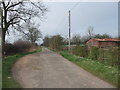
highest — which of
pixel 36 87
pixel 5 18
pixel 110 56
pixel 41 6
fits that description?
pixel 41 6

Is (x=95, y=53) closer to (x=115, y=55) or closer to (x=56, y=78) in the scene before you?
(x=115, y=55)

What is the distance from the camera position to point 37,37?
221ft

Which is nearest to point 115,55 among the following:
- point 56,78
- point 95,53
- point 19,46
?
point 95,53

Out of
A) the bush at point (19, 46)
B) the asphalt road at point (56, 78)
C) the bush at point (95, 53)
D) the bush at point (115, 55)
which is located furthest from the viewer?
the bush at point (19, 46)

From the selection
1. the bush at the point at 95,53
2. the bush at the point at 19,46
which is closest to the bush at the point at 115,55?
the bush at the point at 95,53

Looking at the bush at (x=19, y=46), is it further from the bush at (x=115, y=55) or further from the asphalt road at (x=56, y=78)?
the bush at (x=115, y=55)

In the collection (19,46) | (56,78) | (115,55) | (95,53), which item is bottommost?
(56,78)

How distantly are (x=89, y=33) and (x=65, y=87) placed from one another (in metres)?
84.9

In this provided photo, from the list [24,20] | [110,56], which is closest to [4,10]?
[24,20]

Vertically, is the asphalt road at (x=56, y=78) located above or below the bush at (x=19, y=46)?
below

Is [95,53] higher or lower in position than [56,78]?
higher

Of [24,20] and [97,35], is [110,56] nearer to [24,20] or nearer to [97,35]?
[24,20]

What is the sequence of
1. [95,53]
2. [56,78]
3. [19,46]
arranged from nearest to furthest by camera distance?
[56,78] → [95,53] → [19,46]

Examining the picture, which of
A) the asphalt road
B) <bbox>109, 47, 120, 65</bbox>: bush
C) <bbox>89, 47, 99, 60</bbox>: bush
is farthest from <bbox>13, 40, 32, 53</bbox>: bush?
<bbox>109, 47, 120, 65</bbox>: bush
